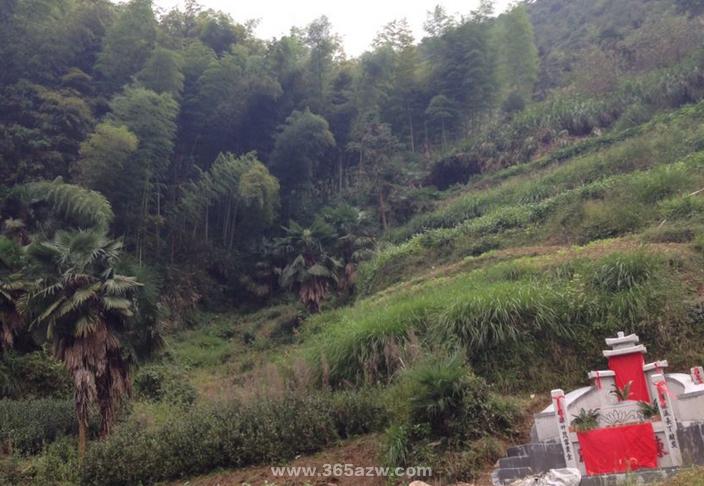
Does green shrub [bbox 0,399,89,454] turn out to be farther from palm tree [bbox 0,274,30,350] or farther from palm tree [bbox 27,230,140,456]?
palm tree [bbox 0,274,30,350]

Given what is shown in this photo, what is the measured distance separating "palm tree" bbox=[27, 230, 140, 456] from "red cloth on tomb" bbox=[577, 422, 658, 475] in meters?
8.25

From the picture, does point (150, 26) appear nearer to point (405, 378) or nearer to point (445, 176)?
point (445, 176)

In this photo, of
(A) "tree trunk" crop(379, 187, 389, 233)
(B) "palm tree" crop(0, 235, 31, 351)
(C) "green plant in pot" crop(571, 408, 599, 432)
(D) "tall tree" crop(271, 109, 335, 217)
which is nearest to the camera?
(C) "green plant in pot" crop(571, 408, 599, 432)

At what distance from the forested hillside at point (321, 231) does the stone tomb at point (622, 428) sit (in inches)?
33.6

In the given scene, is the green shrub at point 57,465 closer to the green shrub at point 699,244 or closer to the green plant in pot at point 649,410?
the green plant in pot at point 649,410

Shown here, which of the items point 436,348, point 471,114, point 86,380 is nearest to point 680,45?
point 471,114

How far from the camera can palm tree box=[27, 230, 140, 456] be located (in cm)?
1198

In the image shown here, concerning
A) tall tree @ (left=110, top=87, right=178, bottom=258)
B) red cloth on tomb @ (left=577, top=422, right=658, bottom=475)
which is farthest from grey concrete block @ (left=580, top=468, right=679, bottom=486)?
tall tree @ (left=110, top=87, right=178, bottom=258)

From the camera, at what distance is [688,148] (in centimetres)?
2012

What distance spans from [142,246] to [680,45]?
84.2 ft

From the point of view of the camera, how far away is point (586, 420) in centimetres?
753

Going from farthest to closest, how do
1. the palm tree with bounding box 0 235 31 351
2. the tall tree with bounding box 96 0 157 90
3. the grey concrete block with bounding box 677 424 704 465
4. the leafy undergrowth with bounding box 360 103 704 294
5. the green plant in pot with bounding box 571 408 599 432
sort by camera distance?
the tall tree with bounding box 96 0 157 90 < the leafy undergrowth with bounding box 360 103 704 294 < the palm tree with bounding box 0 235 31 351 < the green plant in pot with bounding box 571 408 599 432 < the grey concrete block with bounding box 677 424 704 465

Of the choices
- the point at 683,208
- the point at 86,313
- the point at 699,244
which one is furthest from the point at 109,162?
the point at 699,244

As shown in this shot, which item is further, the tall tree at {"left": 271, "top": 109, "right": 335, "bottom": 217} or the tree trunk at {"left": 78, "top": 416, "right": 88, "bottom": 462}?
the tall tree at {"left": 271, "top": 109, "right": 335, "bottom": 217}
